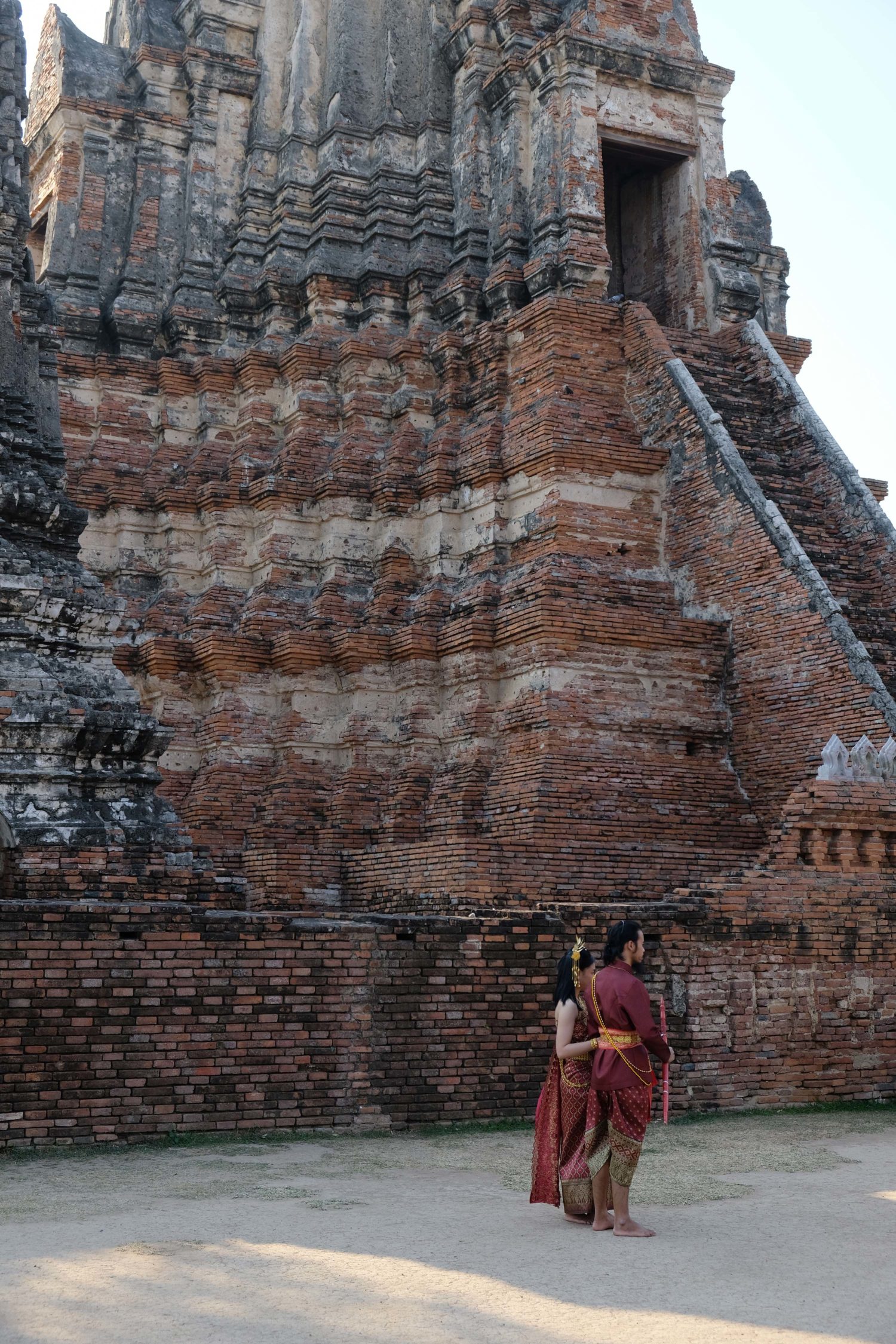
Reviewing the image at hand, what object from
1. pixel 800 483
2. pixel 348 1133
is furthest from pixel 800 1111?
pixel 800 483

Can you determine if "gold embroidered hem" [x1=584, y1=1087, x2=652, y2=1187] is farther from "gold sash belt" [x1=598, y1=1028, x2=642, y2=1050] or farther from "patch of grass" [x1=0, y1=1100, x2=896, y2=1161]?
"patch of grass" [x1=0, y1=1100, x2=896, y2=1161]

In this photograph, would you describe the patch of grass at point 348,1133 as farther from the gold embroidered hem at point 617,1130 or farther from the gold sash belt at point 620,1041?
the gold sash belt at point 620,1041

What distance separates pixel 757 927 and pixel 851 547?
576 centimetres

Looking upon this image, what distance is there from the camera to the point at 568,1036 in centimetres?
692

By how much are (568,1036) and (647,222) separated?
14650 mm

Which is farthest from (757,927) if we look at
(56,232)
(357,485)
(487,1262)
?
(56,232)

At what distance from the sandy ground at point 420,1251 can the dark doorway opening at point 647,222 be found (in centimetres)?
1277

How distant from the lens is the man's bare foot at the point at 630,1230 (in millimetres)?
6504

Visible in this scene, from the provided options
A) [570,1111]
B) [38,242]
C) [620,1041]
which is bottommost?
[570,1111]

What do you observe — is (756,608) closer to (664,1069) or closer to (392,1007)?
(392,1007)

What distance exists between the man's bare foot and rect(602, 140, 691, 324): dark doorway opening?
45.4 feet

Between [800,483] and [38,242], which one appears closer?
[800,483]

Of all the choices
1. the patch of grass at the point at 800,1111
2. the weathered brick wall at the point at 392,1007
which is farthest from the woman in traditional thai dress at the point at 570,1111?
the patch of grass at the point at 800,1111

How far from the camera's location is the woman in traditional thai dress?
22.5ft
